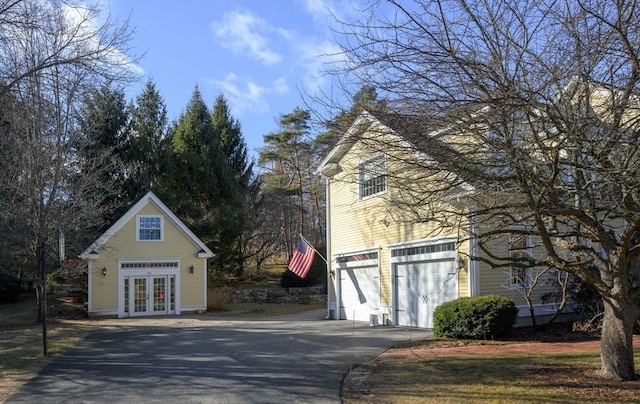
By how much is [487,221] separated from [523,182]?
2.39 m

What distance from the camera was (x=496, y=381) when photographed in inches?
365

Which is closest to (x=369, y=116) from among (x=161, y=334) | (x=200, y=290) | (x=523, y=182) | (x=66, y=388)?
(x=523, y=182)

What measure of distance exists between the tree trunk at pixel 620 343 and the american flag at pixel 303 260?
13551 millimetres

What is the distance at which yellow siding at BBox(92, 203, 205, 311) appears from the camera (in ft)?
95.3

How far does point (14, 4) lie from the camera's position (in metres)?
10.6

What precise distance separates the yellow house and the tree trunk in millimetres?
3831

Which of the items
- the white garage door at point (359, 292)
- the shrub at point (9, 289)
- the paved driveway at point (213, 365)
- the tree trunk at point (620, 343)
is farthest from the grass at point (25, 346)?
the white garage door at point (359, 292)

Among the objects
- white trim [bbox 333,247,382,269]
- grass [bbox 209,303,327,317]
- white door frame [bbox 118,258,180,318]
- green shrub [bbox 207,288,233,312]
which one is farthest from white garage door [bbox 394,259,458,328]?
white door frame [bbox 118,258,180,318]

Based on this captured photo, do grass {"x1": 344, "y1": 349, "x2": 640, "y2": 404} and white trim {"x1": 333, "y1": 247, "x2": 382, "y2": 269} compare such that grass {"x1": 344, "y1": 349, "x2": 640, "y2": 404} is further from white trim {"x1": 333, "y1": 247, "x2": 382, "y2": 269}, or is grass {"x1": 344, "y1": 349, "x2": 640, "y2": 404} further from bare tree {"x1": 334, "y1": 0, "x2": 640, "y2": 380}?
white trim {"x1": 333, "y1": 247, "x2": 382, "y2": 269}

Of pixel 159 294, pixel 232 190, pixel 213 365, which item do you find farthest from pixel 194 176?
pixel 213 365

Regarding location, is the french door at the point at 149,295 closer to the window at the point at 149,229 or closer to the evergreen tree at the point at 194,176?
the window at the point at 149,229

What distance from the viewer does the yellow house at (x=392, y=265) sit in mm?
16625

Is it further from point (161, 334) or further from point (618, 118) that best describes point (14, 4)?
point (161, 334)

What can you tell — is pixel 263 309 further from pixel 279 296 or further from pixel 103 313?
pixel 103 313
